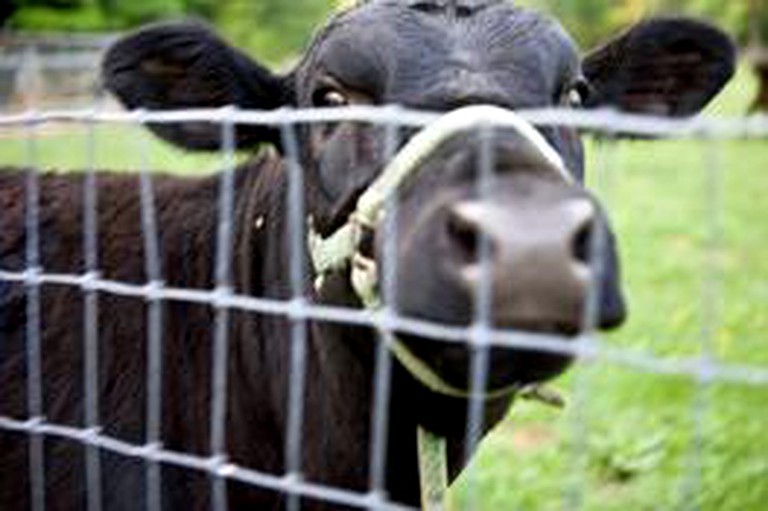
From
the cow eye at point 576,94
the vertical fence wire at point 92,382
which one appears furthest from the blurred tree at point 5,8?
the cow eye at point 576,94

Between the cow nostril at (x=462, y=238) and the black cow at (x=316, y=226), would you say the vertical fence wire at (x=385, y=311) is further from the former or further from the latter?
the cow nostril at (x=462, y=238)

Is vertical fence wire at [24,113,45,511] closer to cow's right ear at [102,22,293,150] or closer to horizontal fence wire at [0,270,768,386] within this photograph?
cow's right ear at [102,22,293,150]

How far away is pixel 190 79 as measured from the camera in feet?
10.3

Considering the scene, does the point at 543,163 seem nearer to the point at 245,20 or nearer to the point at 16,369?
the point at 16,369

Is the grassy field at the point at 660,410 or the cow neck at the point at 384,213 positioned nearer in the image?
the cow neck at the point at 384,213

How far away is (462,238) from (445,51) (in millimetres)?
829

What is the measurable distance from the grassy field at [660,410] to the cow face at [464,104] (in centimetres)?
13

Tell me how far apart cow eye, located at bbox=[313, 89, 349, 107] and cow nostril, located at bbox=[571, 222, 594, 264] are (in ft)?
3.43

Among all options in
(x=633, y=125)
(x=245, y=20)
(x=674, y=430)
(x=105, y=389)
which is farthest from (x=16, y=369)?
(x=245, y=20)

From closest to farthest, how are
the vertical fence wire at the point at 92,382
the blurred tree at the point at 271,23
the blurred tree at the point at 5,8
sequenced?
the vertical fence wire at the point at 92,382
the blurred tree at the point at 5,8
the blurred tree at the point at 271,23

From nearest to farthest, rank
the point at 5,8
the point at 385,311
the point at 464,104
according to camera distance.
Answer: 1. the point at 385,311
2. the point at 464,104
3. the point at 5,8

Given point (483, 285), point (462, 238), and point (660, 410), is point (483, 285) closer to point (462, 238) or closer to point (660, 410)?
point (462, 238)

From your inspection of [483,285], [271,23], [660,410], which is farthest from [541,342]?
[271,23]

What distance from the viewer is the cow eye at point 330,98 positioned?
2.78 m
